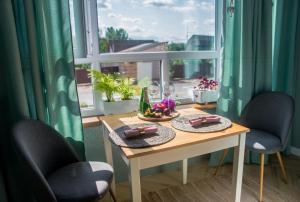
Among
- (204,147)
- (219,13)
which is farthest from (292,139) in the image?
(204,147)

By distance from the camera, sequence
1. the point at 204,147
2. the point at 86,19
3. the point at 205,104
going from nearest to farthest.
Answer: the point at 204,147 → the point at 86,19 → the point at 205,104

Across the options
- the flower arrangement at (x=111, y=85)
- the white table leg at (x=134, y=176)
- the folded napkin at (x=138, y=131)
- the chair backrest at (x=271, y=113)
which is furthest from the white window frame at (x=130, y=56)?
the white table leg at (x=134, y=176)

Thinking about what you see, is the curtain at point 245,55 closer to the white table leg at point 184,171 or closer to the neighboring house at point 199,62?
the neighboring house at point 199,62

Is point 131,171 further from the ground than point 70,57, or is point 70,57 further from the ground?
point 70,57

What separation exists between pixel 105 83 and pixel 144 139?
2.37 ft

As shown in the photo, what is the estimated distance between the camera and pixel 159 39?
2.20 meters

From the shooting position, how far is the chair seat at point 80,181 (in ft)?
4.03

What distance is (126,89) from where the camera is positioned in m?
1.94

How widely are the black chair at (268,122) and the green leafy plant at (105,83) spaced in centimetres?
116

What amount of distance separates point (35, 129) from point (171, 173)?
1.37 metres

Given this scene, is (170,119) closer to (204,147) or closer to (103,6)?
(204,147)

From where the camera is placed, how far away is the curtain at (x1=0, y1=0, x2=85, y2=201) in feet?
4.49

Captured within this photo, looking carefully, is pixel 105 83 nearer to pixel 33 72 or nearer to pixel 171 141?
pixel 33 72

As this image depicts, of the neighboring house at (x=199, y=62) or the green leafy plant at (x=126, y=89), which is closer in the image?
the green leafy plant at (x=126, y=89)
